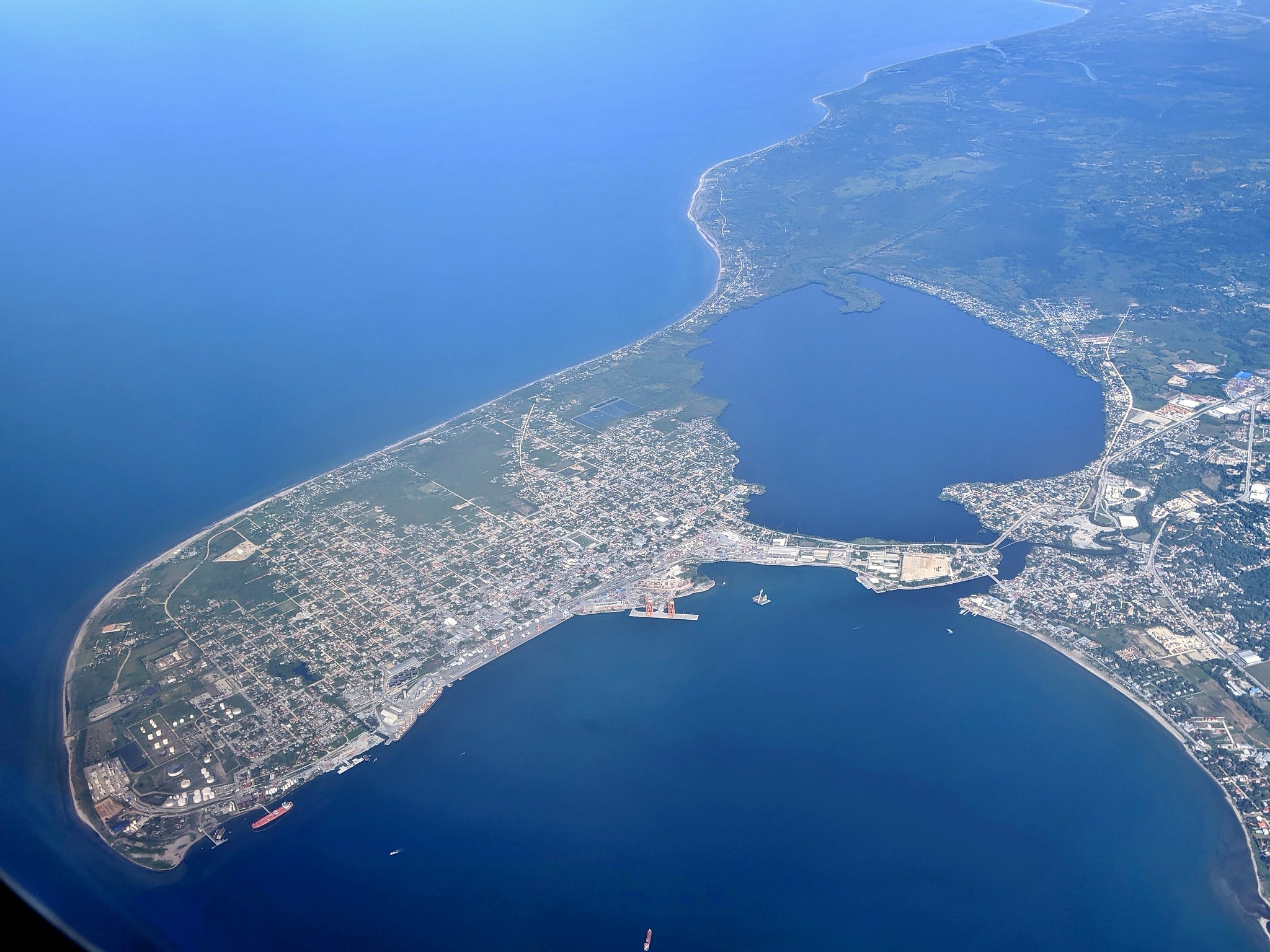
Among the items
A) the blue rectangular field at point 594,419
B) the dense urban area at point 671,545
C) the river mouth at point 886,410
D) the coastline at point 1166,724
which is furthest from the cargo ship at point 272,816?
the coastline at point 1166,724

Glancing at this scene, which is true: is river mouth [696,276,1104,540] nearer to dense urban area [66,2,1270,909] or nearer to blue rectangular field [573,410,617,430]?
dense urban area [66,2,1270,909]

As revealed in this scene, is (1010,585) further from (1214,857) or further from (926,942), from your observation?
(926,942)

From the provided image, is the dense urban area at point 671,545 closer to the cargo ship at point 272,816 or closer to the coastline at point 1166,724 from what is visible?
the coastline at point 1166,724

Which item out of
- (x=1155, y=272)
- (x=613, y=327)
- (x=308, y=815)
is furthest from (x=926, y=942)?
(x=1155, y=272)

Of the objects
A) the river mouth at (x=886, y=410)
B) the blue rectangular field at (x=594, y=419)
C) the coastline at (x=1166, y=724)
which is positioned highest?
the blue rectangular field at (x=594, y=419)

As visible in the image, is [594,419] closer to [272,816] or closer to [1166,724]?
[272,816]

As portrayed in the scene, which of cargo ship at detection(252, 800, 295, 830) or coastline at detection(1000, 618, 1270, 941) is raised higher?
cargo ship at detection(252, 800, 295, 830)

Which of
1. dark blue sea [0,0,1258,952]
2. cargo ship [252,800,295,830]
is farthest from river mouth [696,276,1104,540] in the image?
cargo ship [252,800,295,830]
